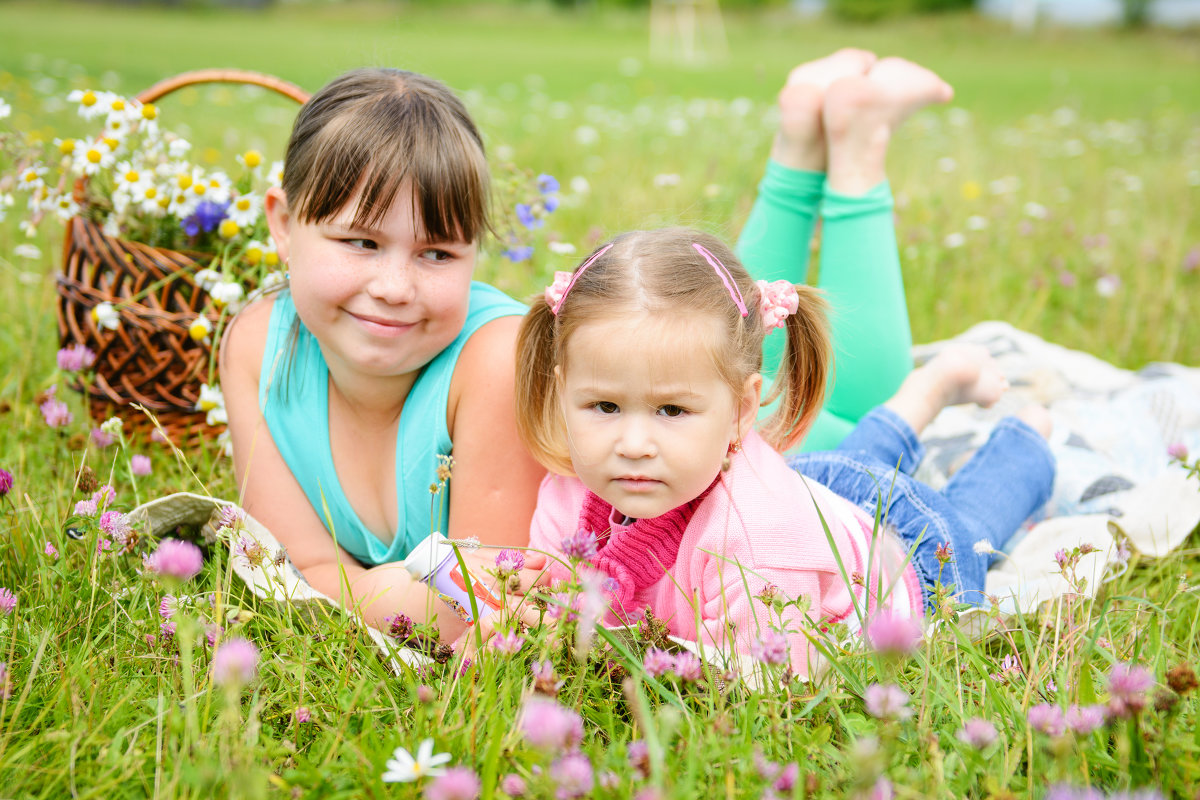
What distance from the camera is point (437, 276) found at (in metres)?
1.99

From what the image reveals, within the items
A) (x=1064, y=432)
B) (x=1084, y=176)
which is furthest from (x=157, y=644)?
(x=1084, y=176)

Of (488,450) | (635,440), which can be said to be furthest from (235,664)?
(488,450)

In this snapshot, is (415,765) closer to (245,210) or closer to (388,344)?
(388,344)

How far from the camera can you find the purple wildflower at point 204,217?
249cm

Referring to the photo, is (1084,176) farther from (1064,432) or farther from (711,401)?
(711,401)

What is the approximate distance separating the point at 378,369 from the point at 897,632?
52.0 inches

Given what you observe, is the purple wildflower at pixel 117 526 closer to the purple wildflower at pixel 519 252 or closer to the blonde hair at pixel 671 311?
the blonde hair at pixel 671 311

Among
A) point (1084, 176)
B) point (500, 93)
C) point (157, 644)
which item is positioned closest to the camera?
point (157, 644)

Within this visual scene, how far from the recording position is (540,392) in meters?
2.00

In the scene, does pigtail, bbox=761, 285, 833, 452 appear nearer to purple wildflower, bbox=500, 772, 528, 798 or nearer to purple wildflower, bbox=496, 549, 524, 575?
purple wildflower, bbox=496, 549, 524, 575

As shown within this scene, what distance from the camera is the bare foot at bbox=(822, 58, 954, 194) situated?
8.82ft

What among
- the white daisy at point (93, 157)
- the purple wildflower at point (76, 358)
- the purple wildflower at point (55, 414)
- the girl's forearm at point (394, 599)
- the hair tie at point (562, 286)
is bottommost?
the girl's forearm at point (394, 599)

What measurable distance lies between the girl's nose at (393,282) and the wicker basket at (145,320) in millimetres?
758

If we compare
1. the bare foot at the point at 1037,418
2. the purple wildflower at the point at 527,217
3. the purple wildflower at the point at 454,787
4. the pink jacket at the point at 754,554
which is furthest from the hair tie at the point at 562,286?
the bare foot at the point at 1037,418
